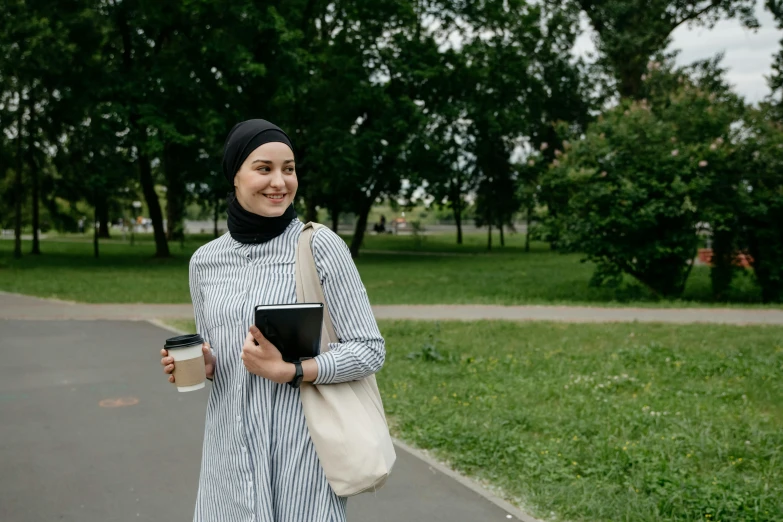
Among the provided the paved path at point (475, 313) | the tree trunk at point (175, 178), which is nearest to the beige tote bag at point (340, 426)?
the paved path at point (475, 313)

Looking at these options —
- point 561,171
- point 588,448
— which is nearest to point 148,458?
point 588,448

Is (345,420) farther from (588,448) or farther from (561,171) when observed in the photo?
(561,171)

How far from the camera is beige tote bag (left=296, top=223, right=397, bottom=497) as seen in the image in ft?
7.12

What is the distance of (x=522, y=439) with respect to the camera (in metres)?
5.67

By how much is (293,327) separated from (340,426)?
0.31m

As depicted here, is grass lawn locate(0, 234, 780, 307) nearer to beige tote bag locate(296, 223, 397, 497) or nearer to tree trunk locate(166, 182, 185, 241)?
tree trunk locate(166, 182, 185, 241)

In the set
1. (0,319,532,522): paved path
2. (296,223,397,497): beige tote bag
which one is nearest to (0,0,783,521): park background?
(0,319,532,522): paved path

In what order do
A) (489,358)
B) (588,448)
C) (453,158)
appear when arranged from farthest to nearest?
(453,158) → (489,358) → (588,448)

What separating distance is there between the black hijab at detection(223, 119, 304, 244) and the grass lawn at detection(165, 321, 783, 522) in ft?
9.24

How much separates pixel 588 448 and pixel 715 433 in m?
1.09

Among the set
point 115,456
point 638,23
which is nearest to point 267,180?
point 115,456

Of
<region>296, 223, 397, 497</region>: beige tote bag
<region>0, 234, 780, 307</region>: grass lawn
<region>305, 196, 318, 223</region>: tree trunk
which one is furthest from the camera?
<region>305, 196, 318, 223</region>: tree trunk

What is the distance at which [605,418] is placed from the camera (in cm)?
618

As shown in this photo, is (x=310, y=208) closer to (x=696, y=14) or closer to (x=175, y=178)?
(x=175, y=178)
